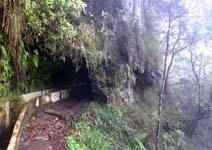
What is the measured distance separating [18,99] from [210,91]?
1157 centimetres

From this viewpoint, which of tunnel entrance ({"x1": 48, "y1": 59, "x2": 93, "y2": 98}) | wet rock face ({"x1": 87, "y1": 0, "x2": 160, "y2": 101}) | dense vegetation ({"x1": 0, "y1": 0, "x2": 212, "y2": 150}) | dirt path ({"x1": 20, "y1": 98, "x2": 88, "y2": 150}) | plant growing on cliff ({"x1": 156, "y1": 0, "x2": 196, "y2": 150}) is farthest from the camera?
plant growing on cliff ({"x1": 156, "y1": 0, "x2": 196, "y2": 150})

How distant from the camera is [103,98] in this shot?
12.3m

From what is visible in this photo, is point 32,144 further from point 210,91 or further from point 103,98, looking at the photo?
point 210,91

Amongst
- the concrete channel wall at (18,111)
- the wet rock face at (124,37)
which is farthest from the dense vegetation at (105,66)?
the concrete channel wall at (18,111)

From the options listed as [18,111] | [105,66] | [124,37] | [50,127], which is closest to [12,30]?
[18,111]

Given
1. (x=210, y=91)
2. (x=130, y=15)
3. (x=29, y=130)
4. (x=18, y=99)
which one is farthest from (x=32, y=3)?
(x=210, y=91)

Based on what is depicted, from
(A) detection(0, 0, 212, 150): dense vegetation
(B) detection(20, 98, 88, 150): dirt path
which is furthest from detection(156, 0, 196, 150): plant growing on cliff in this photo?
(B) detection(20, 98, 88, 150): dirt path

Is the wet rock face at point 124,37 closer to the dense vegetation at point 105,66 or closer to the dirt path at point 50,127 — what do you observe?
the dense vegetation at point 105,66

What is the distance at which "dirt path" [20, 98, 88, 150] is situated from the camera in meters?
7.68

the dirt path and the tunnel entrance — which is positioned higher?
the tunnel entrance

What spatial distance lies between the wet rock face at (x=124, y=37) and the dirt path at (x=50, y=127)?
2.51 meters

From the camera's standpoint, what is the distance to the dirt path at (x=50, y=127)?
7.68 metres

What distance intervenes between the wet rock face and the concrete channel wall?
3.15 meters

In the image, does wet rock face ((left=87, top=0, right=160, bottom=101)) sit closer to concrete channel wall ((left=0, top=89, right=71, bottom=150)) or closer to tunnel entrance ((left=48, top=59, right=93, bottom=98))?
tunnel entrance ((left=48, top=59, right=93, bottom=98))
